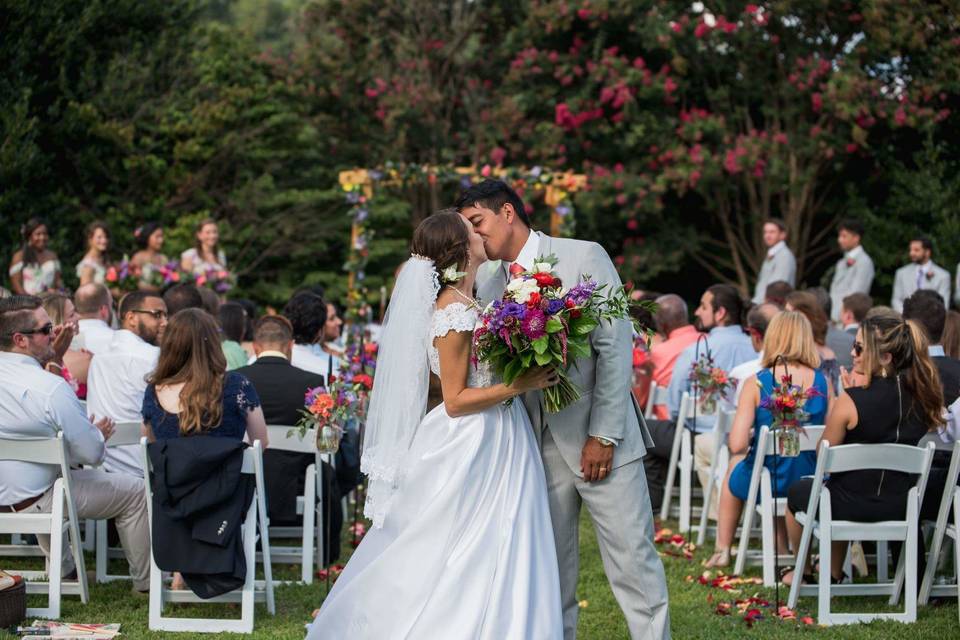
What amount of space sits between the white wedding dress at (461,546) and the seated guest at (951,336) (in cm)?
385

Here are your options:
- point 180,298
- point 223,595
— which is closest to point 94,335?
point 180,298

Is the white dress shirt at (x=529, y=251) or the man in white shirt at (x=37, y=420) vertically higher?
the white dress shirt at (x=529, y=251)

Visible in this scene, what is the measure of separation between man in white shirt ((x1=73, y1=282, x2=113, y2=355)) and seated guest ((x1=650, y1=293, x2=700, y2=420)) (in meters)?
4.04

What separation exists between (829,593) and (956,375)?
1.62 meters

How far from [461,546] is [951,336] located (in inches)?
167

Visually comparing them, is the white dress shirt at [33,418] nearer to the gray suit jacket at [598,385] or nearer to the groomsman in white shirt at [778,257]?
the gray suit jacket at [598,385]

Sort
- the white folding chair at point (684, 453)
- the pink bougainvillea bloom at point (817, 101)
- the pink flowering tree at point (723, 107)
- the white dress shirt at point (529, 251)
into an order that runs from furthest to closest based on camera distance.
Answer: the pink bougainvillea bloom at point (817, 101) → the pink flowering tree at point (723, 107) → the white folding chair at point (684, 453) → the white dress shirt at point (529, 251)

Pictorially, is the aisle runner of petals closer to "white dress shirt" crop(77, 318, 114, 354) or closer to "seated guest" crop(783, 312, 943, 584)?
"seated guest" crop(783, 312, 943, 584)

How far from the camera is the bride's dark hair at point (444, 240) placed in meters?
4.48

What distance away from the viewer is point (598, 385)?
4422 mm

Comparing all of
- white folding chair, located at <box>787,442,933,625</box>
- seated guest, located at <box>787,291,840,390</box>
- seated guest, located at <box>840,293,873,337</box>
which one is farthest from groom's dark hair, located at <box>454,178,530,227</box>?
seated guest, located at <box>840,293,873,337</box>

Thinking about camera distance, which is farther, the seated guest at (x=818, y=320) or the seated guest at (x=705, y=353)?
the seated guest at (x=705, y=353)

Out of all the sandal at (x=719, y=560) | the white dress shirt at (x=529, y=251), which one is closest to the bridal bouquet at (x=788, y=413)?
the sandal at (x=719, y=560)

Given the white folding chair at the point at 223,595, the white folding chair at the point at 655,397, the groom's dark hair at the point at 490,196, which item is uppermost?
the groom's dark hair at the point at 490,196
